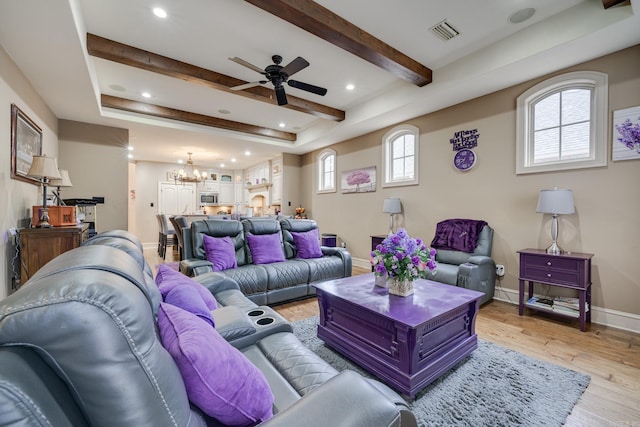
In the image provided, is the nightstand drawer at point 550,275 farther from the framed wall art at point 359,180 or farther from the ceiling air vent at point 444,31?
the framed wall art at point 359,180

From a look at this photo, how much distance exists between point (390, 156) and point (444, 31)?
2.44 meters

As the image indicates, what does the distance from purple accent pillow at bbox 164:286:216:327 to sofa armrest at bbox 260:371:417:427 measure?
2.34ft

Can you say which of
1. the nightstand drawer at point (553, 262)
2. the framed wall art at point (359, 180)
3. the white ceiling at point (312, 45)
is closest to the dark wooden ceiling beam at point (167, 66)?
the white ceiling at point (312, 45)

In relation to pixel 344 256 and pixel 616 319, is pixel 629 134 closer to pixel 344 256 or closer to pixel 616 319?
pixel 616 319

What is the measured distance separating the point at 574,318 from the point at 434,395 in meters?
2.23

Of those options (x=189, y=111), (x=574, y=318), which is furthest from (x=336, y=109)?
(x=574, y=318)

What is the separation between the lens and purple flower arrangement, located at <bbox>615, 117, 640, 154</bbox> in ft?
8.87

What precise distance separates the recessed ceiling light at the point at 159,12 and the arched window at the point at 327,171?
4282 mm

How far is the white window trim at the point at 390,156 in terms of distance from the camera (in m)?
4.69

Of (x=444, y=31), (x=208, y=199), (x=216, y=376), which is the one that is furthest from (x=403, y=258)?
(x=208, y=199)

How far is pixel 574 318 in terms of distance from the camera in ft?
9.50

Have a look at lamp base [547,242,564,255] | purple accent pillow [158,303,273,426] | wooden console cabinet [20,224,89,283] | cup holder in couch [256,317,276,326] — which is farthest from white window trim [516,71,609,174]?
wooden console cabinet [20,224,89,283]

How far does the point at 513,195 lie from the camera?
3.57m

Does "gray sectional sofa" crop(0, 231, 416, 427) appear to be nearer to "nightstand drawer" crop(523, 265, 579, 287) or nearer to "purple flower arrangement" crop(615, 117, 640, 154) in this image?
"nightstand drawer" crop(523, 265, 579, 287)
